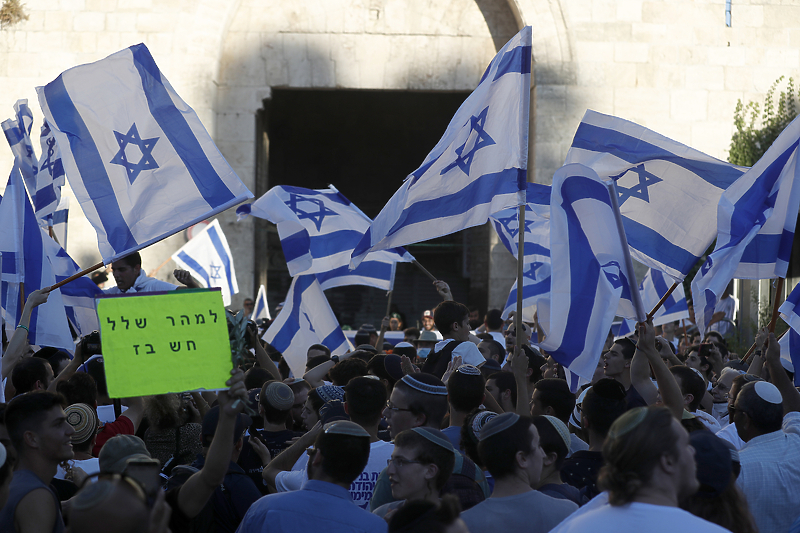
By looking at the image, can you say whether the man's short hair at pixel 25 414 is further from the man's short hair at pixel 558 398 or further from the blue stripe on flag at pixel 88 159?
the man's short hair at pixel 558 398

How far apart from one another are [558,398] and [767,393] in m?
1.08

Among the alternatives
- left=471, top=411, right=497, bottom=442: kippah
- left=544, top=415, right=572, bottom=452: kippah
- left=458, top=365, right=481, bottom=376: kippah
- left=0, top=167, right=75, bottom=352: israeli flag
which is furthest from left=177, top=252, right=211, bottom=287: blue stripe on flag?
left=544, top=415, right=572, bottom=452: kippah

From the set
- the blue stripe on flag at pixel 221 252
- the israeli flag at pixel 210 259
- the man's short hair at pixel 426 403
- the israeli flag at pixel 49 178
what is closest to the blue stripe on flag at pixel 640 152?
the man's short hair at pixel 426 403

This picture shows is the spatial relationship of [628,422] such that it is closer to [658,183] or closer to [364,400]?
[364,400]

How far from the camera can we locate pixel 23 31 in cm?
1373

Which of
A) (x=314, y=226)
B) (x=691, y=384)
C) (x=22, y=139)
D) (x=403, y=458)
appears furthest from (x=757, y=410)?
(x=22, y=139)

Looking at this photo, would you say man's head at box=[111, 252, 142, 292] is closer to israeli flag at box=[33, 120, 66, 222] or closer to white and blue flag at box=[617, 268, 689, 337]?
israeli flag at box=[33, 120, 66, 222]

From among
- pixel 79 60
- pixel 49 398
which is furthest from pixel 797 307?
pixel 79 60

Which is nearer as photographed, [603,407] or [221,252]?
[603,407]

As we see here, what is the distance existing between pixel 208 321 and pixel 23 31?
13.3m

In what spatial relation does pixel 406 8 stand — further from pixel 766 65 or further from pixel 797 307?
pixel 797 307

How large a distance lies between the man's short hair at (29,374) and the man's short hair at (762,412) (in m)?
3.84

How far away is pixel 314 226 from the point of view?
27.1 feet

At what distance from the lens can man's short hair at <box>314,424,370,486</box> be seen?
111 inches
